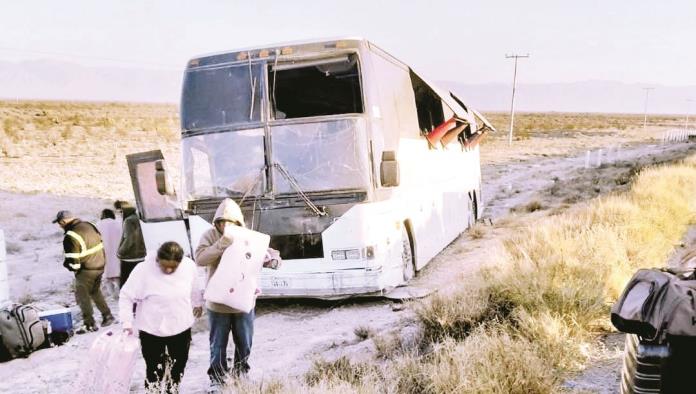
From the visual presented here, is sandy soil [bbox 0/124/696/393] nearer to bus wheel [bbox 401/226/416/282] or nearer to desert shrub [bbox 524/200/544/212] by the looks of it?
desert shrub [bbox 524/200/544/212]

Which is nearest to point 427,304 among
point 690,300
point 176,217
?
point 690,300

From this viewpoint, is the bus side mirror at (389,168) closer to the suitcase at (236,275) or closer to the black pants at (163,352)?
the suitcase at (236,275)

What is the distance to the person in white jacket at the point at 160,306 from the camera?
5008 millimetres

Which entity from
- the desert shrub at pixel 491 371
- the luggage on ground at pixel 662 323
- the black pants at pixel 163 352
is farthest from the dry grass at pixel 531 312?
the black pants at pixel 163 352

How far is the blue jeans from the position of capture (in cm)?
541

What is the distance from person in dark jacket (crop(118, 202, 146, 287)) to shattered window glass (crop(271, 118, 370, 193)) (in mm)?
2754

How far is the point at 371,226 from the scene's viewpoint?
321 inches

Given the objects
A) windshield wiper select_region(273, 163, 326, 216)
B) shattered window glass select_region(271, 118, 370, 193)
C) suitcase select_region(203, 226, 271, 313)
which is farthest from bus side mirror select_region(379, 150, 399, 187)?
suitcase select_region(203, 226, 271, 313)

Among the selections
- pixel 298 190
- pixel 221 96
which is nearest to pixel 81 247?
pixel 221 96

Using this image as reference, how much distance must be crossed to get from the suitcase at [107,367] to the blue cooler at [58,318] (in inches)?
147

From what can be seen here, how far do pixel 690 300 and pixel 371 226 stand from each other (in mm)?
5202

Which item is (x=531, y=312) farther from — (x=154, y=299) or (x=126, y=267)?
(x=126, y=267)

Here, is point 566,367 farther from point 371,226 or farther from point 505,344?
point 371,226

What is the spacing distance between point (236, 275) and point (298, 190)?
9.83 feet
